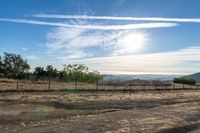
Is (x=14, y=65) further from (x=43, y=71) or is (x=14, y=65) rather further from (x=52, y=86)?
(x=52, y=86)

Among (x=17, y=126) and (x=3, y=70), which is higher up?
(x=3, y=70)

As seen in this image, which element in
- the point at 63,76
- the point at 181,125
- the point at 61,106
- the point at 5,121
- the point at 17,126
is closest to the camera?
the point at 17,126

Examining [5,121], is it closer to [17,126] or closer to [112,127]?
[17,126]

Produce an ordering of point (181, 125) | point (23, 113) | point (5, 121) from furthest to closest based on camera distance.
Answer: point (23, 113) → point (181, 125) → point (5, 121)

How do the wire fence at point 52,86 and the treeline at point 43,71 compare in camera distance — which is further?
the treeline at point 43,71

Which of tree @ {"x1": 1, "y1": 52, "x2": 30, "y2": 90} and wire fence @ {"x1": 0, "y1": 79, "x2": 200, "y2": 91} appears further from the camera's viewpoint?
tree @ {"x1": 1, "y1": 52, "x2": 30, "y2": 90}

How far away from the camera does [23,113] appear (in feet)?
85.4

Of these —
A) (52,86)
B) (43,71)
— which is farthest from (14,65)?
(52,86)

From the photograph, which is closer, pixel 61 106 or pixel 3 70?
pixel 61 106

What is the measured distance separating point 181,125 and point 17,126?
10.2 m

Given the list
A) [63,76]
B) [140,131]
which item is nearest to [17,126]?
[140,131]

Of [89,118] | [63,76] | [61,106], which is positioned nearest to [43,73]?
[63,76]

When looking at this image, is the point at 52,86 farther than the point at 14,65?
No

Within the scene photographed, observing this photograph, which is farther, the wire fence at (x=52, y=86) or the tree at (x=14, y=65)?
the tree at (x=14, y=65)
